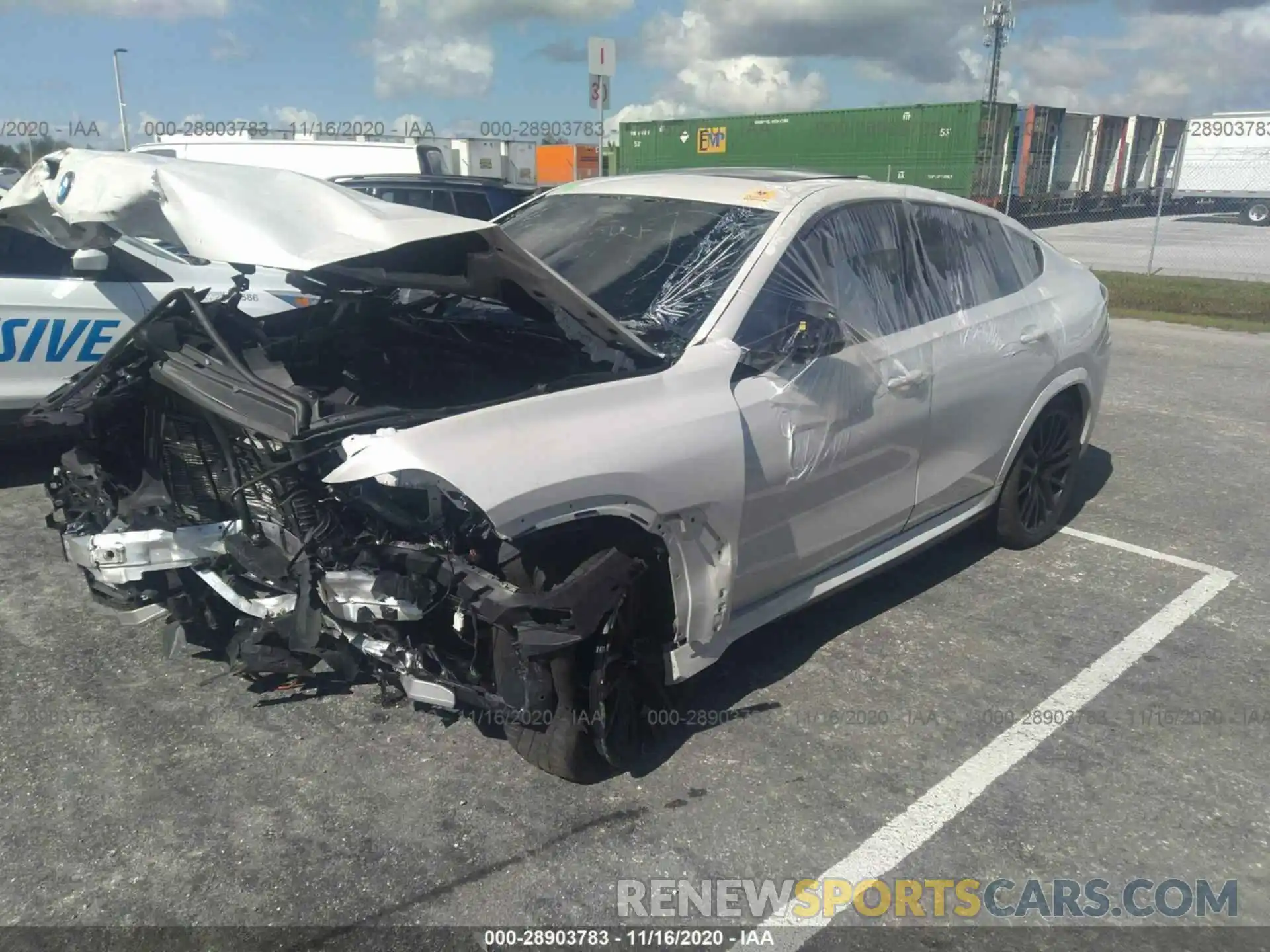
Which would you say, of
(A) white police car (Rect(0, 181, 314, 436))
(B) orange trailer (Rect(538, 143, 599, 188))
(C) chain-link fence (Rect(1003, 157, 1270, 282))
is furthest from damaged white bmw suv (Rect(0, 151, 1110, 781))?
(B) orange trailer (Rect(538, 143, 599, 188))

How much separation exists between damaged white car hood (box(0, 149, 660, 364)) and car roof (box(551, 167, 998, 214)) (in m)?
1.05

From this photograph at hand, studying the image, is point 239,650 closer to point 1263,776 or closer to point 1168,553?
point 1263,776

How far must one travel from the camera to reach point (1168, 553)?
497 cm

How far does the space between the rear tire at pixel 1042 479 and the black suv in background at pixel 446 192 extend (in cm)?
614

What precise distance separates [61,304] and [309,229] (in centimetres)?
334

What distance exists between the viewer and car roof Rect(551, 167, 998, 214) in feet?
12.3

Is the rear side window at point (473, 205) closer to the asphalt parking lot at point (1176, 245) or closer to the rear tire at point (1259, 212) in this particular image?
the asphalt parking lot at point (1176, 245)

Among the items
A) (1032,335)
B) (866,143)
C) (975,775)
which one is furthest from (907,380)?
(866,143)

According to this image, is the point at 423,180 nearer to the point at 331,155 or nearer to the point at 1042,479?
the point at 331,155

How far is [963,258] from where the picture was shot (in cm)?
437

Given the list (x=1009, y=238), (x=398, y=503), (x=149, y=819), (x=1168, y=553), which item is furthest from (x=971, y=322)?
(x=149, y=819)

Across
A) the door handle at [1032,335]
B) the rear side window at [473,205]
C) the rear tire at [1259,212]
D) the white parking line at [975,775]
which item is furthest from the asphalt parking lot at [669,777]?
the rear tire at [1259,212]

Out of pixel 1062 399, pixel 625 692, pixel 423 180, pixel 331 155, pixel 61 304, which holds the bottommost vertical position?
pixel 625 692

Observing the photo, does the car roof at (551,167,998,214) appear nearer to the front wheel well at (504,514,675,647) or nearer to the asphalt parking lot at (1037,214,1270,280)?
the front wheel well at (504,514,675,647)
